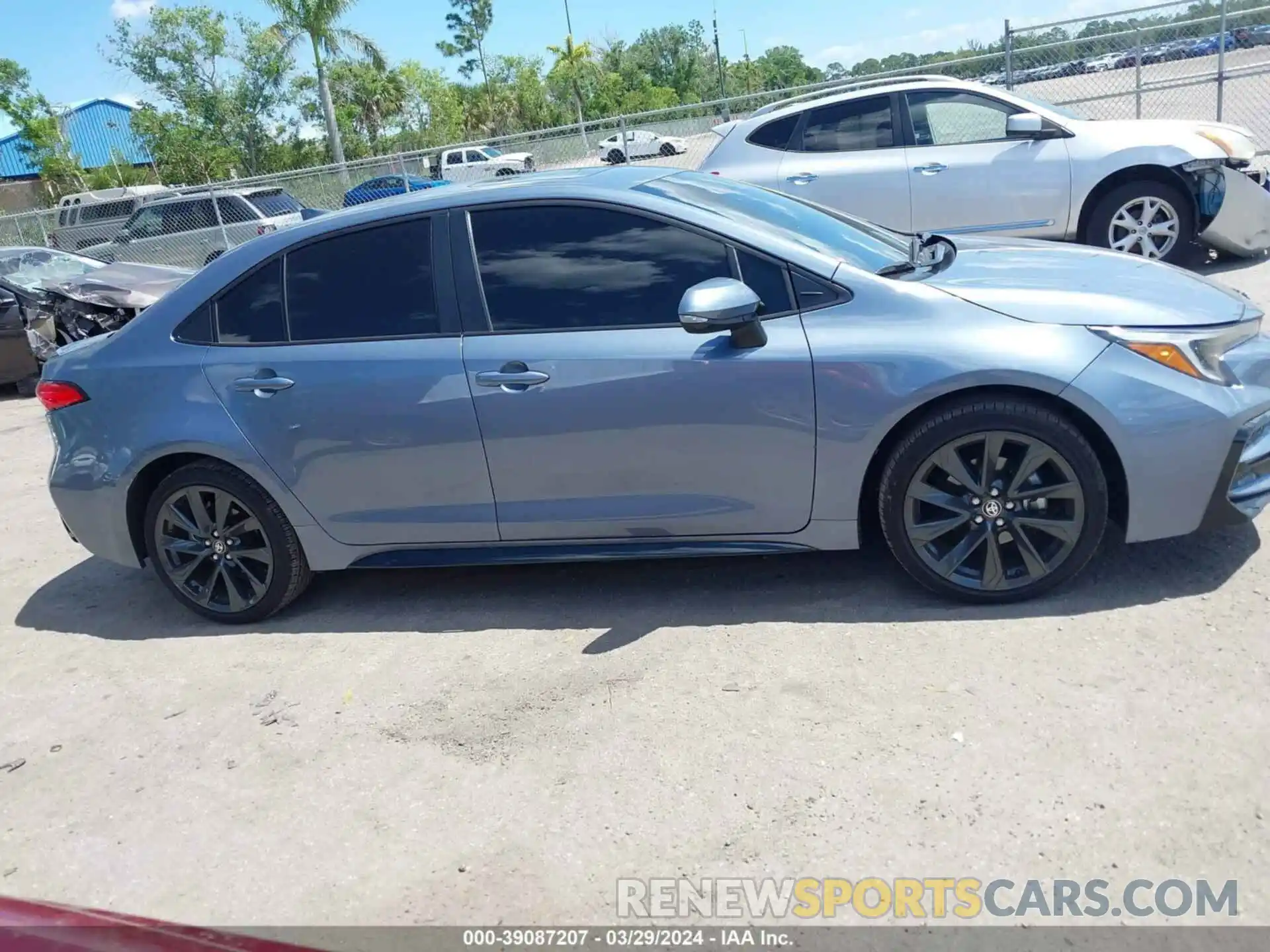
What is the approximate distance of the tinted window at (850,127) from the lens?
29.7 ft

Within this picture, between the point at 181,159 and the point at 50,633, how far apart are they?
45.2 metres

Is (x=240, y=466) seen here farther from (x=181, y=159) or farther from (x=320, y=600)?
(x=181, y=159)

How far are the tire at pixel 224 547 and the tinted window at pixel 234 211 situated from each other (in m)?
14.5

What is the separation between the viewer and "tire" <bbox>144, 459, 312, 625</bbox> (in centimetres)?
456

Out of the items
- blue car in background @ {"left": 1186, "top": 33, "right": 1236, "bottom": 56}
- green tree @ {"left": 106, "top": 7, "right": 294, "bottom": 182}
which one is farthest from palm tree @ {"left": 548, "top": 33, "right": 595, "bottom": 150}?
blue car in background @ {"left": 1186, "top": 33, "right": 1236, "bottom": 56}

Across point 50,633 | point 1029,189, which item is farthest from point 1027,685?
point 1029,189

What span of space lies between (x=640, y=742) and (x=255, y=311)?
2466 millimetres

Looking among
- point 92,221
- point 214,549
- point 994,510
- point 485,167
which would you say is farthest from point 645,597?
point 92,221

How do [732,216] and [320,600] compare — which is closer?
[732,216]

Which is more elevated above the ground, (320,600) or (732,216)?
(732,216)

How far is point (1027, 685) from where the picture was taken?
11.2 ft

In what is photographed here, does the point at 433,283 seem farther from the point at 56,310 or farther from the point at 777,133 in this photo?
the point at 56,310

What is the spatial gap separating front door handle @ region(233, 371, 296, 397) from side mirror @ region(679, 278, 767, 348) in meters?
1.68

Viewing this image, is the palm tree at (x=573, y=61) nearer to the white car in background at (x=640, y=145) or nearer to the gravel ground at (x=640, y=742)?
the white car in background at (x=640, y=145)
